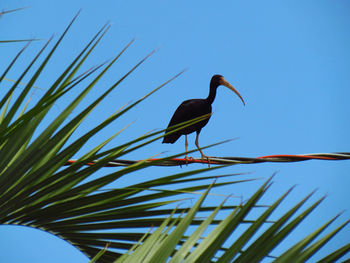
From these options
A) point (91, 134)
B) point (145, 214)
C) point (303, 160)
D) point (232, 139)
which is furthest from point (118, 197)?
point (303, 160)

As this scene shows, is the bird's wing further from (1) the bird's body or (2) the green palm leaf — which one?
(2) the green palm leaf

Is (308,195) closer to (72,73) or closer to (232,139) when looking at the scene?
(232,139)

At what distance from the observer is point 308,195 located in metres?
0.96

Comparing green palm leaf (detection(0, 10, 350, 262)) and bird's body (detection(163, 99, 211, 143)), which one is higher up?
bird's body (detection(163, 99, 211, 143))

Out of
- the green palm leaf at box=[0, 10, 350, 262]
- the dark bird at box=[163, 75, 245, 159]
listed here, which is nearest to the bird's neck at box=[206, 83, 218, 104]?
the dark bird at box=[163, 75, 245, 159]

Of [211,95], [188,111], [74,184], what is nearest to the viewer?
[74,184]

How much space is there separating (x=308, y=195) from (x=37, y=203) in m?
0.68

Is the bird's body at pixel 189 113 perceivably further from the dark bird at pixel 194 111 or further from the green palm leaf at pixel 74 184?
the green palm leaf at pixel 74 184

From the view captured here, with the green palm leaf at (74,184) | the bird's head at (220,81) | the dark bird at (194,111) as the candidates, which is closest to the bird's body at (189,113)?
the dark bird at (194,111)

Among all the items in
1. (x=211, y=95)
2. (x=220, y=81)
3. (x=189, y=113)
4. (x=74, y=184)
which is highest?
(x=220, y=81)

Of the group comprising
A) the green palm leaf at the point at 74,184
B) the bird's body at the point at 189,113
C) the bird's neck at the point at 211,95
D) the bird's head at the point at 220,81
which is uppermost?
the bird's head at the point at 220,81

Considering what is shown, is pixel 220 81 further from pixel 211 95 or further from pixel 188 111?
pixel 188 111

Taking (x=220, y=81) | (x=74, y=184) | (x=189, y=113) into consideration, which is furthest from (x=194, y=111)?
(x=74, y=184)

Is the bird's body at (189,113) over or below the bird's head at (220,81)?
below
